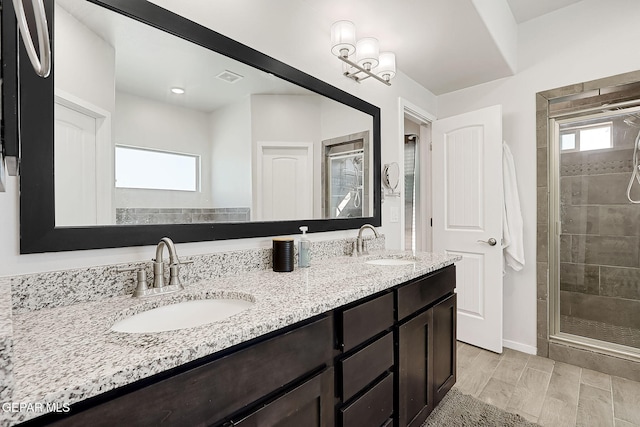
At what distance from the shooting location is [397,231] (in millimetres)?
2455

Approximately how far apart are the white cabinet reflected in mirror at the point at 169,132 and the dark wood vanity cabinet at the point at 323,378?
2.10 ft

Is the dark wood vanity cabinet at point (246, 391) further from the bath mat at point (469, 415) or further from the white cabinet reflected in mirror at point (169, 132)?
the bath mat at point (469, 415)

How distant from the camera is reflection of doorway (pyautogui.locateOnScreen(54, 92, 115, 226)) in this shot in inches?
35.6

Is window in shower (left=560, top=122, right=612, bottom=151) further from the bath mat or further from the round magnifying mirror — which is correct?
the bath mat

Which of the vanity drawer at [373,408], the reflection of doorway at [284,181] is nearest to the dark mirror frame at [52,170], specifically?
the reflection of doorway at [284,181]

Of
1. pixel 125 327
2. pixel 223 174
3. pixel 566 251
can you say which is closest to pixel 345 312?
pixel 125 327

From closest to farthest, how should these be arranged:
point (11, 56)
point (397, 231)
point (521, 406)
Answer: point (11, 56)
point (521, 406)
point (397, 231)

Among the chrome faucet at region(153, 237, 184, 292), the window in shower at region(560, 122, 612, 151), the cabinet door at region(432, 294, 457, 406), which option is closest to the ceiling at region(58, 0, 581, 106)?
the chrome faucet at region(153, 237, 184, 292)

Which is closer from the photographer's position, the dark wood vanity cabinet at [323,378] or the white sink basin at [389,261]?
the dark wood vanity cabinet at [323,378]

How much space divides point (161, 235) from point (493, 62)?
2.61 metres

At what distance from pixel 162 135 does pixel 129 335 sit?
0.77 metres

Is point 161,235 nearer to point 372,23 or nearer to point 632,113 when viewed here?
point 372,23

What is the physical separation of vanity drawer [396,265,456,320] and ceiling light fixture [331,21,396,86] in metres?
1.24

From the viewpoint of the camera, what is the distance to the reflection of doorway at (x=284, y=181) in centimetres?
150
